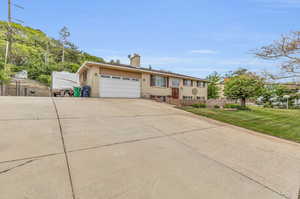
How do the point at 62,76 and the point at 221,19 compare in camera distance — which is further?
the point at 62,76

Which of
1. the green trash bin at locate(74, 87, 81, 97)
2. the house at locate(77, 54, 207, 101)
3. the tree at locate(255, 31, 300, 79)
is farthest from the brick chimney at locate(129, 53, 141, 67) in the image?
the tree at locate(255, 31, 300, 79)

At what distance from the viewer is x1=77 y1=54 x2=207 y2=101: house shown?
35.9 feet

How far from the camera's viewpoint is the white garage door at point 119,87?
11.0m

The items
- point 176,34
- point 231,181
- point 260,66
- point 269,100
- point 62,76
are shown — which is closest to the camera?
point 231,181

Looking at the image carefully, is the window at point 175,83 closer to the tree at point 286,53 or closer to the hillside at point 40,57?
the tree at point 286,53

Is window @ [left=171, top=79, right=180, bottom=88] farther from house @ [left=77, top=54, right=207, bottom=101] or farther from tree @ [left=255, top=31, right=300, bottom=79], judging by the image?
tree @ [left=255, top=31, right=300, bottom=79]

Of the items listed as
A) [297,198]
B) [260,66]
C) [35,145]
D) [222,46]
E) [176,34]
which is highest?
[176,34]

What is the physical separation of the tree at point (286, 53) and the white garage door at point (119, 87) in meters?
9.31

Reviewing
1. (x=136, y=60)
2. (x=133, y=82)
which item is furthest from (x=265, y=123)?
(x=136, y=60)

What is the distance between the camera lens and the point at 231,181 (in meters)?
1.98

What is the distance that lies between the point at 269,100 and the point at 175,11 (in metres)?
28.1

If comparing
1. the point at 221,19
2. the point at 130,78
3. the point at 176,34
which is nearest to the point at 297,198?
the point at 221,19

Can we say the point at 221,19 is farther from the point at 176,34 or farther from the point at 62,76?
the point at 62,76

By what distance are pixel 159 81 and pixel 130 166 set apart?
12699mm
